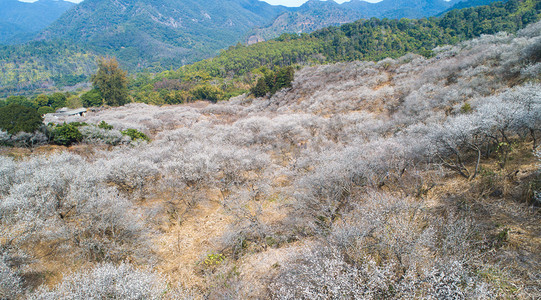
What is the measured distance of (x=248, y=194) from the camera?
16.9m

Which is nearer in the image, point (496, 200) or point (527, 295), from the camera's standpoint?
point (527, 295)

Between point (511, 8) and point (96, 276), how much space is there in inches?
4419

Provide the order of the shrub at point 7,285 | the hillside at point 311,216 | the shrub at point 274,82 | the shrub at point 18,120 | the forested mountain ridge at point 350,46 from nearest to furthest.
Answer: the hillside at point 311,216 → the shrub at point 7,285 → the shrub at point 18,120 → the shrub at point 274,82 → the forested mountain ridge at point 350,46

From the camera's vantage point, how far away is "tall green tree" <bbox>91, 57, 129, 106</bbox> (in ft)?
187

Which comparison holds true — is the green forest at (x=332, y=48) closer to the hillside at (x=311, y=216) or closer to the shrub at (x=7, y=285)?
the hillside at (x=311, y=216)

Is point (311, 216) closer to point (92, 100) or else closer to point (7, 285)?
point (7, 285)

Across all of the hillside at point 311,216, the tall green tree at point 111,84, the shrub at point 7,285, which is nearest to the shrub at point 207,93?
the tall green tree at point 111,84

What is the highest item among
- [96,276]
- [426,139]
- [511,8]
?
[511,8]

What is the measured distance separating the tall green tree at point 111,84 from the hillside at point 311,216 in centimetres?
3954

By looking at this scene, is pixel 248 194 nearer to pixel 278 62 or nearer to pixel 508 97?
pixel 508 97

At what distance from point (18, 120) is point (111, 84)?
125ft

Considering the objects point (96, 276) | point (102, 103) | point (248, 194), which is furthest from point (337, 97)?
point (102, 103)

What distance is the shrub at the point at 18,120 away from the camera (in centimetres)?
2392

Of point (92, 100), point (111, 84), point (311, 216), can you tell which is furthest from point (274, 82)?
point (311, 216)
